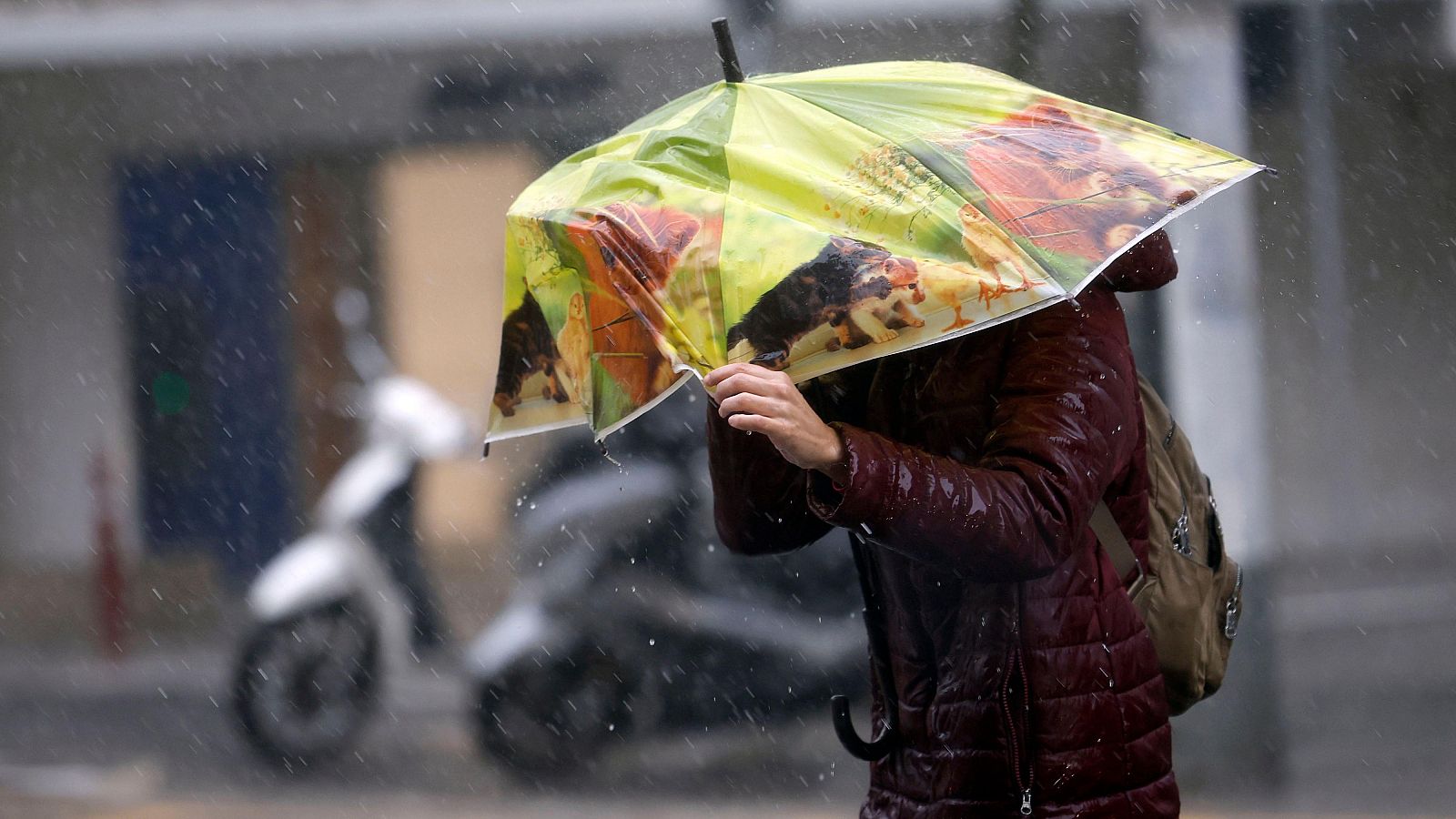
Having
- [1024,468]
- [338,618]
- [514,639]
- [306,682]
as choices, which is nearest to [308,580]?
[338,618]

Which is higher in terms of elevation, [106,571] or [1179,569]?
[1179,569]

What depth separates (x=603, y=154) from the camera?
217cm

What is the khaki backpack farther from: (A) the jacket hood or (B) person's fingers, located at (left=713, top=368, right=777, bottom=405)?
(B) person's fingers, located at (left=713, top=368, right=777, bottom=405)

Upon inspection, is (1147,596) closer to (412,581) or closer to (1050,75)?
(1050,75)

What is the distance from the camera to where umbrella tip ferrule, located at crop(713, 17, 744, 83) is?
6.90ft

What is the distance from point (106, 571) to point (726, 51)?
13.8 feet

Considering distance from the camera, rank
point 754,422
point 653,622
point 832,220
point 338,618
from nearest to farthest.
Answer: point 754,422 < point 832,220 < point 653,622 < point 338,618

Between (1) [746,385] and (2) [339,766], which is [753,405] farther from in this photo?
(2) [339,766]

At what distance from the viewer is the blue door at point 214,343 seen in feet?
17.3

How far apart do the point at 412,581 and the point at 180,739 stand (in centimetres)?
107

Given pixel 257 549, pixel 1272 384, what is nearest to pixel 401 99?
pixel 257 549

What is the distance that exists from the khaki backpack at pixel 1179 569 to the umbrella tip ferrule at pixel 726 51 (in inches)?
30.4

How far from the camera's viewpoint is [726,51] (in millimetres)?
2119

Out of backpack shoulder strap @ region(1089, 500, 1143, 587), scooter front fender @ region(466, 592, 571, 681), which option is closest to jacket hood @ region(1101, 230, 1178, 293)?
backpack shoulder strap @ region(1089, 500, 1143, 587)
